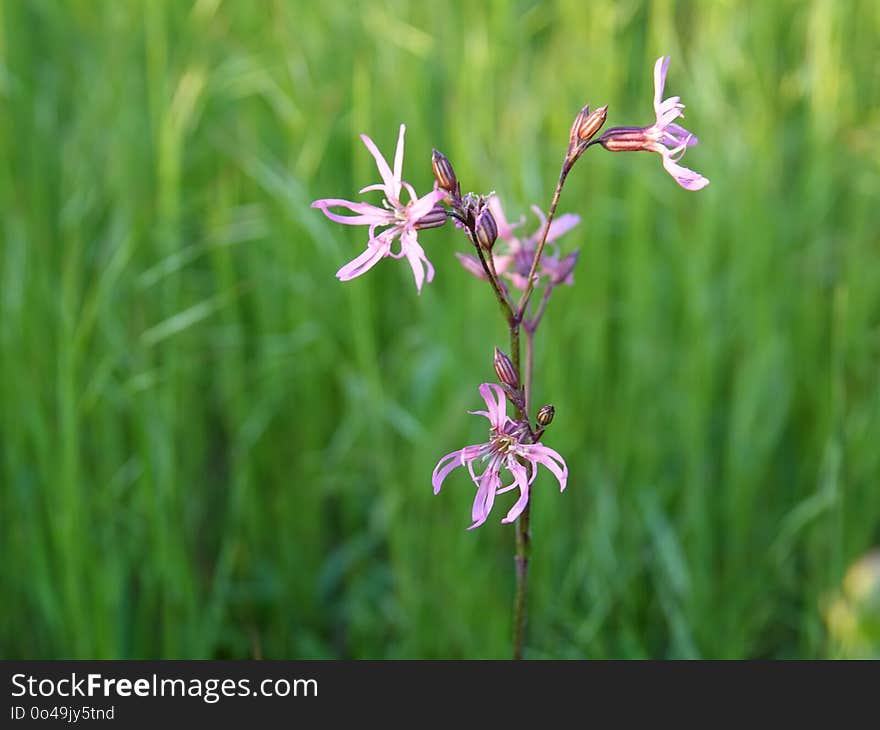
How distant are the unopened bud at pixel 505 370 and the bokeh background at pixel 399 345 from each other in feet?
2.67

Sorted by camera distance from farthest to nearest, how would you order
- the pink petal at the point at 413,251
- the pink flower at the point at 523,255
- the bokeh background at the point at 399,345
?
the bokeh background at the point at 399,345, the pink flower at the point at 523,255, the pink petal at the point at 413,251

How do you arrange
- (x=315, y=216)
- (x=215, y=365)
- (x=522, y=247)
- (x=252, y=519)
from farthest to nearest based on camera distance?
(x=215, y=365) → (x=252, y=519) → (x=315, y=216) → (x=522, y=247)

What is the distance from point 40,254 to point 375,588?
97cm

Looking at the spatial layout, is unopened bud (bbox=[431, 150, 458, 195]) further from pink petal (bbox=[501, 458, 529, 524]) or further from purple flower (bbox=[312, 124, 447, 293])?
pink petal (bbox=[501, 458, 529, 524])

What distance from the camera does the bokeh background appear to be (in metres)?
1.80

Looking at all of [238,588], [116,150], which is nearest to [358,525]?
[238,588]

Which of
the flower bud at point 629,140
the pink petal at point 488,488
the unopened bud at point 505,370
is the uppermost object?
the flower bud at point 629,140

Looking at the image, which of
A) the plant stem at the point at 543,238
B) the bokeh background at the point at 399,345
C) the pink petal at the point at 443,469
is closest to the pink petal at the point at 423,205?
the plant stem at the point at 543,238

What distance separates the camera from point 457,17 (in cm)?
241

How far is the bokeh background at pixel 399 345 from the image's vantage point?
1.80 metres

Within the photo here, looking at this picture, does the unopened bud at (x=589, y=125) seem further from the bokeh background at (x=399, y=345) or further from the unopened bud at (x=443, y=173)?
the bokeh background at (x=399, y=345)

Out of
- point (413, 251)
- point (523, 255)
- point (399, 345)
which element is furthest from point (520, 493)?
point (399, 345)

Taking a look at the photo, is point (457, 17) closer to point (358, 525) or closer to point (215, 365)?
point (215, 365)

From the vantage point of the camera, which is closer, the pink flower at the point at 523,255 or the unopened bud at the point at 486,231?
the unopened bud at the point at 486,231
